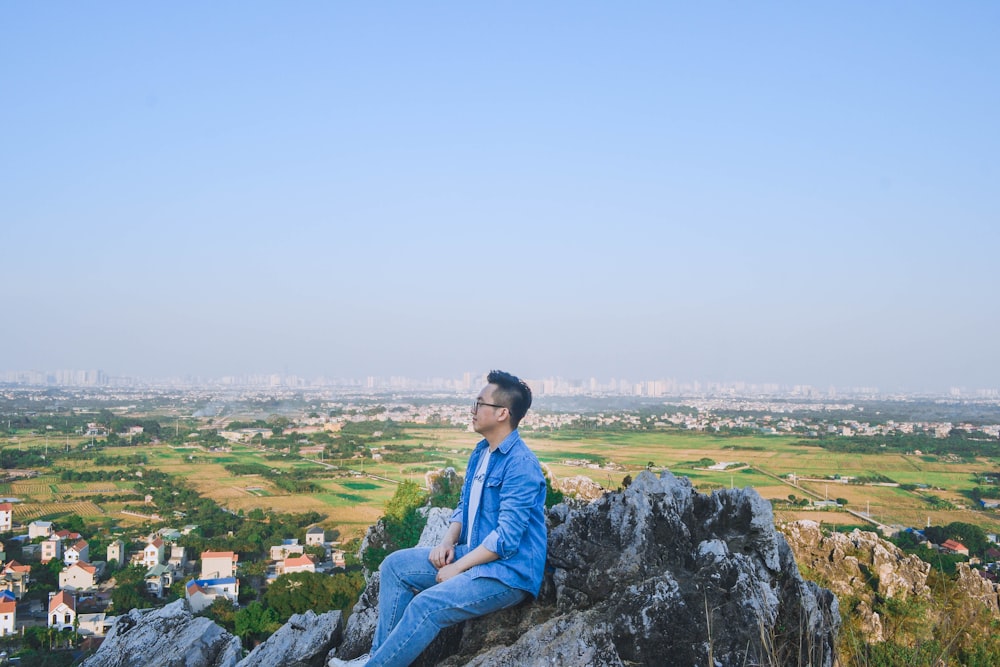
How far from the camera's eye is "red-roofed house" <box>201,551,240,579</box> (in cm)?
2189

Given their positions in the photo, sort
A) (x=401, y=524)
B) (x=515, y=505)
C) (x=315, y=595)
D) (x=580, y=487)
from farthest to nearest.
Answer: (x=580, y=487) → (x=401, y=524) → (x=315, y=595) → (x=515, y=505)

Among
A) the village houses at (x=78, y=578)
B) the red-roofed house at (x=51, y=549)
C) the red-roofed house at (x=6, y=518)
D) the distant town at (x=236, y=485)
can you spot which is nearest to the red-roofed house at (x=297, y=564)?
the distant town at (x=236, y=485)

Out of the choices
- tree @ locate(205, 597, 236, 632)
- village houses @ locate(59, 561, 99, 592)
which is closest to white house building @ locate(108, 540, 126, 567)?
village houses @ locate(59, 561, 99, 592)

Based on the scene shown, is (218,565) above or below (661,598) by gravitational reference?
below

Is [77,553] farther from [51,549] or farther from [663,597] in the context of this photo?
[663,597]

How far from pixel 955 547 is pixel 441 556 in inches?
844

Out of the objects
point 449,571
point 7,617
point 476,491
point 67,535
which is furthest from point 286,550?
point 449,571

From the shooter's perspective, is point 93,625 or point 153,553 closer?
point 93,625

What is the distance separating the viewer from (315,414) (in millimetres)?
79750

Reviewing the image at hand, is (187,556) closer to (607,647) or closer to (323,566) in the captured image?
Answer: (323,566)

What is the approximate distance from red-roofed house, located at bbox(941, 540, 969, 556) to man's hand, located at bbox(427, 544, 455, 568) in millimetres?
20300

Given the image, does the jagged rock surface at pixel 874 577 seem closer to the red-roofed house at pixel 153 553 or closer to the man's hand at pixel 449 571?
the man's hand at pixel 449 571

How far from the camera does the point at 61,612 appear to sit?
1809 centimetres

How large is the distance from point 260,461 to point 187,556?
25.6m
